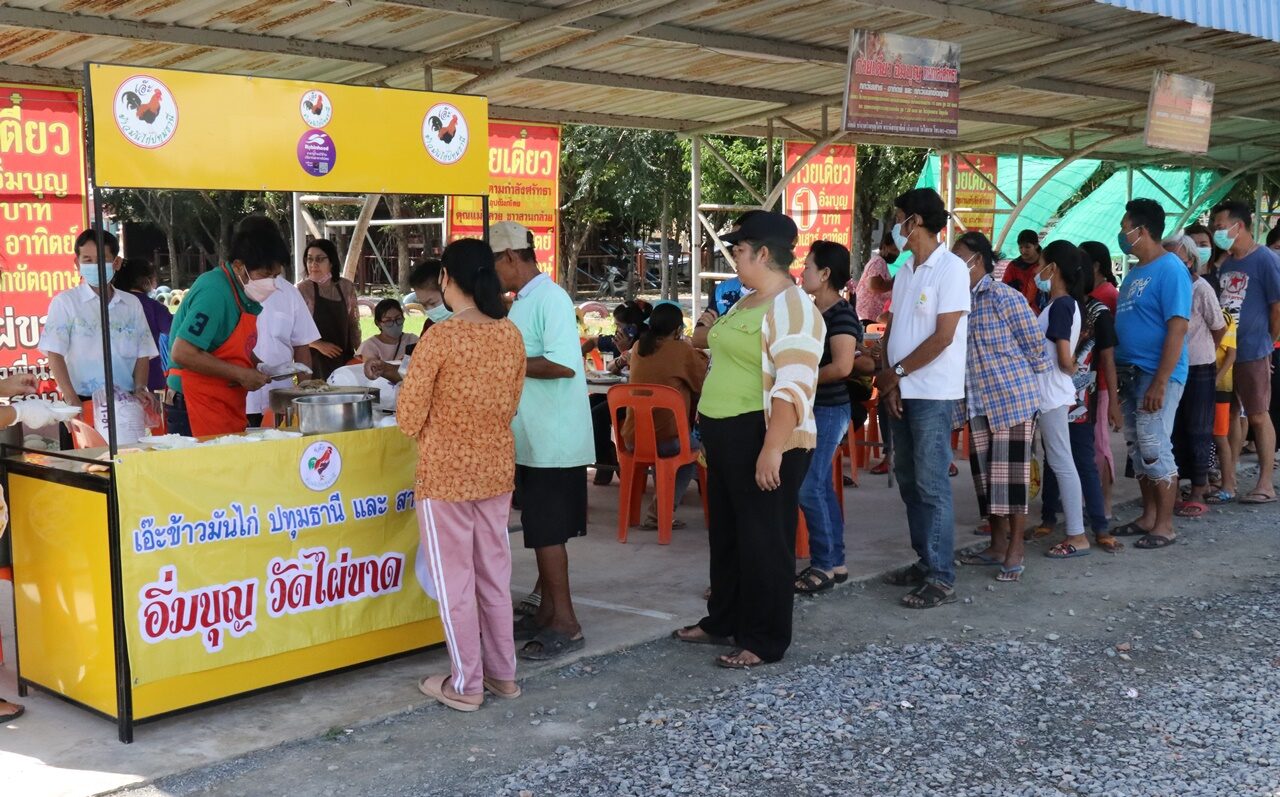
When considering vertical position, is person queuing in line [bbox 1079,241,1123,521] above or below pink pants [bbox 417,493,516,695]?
above

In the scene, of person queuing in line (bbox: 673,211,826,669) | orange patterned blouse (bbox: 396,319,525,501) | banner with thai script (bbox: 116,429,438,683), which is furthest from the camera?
person queuing in line (bbox: 673,211,826,669)

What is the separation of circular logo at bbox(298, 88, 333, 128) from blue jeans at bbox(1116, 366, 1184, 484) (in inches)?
178

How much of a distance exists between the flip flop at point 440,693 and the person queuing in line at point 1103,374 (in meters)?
3.88

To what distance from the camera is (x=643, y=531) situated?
702 centimetres

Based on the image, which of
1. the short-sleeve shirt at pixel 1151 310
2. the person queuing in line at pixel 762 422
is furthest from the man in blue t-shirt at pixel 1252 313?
the person queuing in line at pixel 762 422

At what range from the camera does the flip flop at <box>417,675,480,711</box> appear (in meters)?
4.20

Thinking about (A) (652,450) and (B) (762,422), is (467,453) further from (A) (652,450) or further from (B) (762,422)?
(A) (652,450)

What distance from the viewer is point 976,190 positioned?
49.6 feet

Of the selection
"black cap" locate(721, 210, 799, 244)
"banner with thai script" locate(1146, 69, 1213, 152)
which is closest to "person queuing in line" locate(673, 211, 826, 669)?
"black cap" locate(721, 210, 799, 244)

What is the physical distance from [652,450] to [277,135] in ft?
10.2

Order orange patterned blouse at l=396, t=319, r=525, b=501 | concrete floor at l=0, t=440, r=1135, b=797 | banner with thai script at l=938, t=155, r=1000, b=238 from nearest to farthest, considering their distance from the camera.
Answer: concrete floor at l=0, t=440, r=1135, b=797
orange patterned blouse at l=396, t=319, r=525, b=501
banner with thai script at l=938, t=155, r=1000, b=238

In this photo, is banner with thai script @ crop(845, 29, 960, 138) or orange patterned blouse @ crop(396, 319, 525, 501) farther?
banner with thai script @ crop(845, 29, 960, 138)

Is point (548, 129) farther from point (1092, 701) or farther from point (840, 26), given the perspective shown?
point (1092, 701)

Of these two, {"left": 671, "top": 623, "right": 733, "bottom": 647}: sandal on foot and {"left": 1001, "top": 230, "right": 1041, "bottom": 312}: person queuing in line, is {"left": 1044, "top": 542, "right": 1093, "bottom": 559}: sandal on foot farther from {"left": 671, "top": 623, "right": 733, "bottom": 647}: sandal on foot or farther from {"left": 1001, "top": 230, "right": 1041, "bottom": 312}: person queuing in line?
{"left": 1001, "top": 230, "right": 1041, "bottom": 312}: person queuing in line
